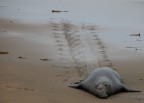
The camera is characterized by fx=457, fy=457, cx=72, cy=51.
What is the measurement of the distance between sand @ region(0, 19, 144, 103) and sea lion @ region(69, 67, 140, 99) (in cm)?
11

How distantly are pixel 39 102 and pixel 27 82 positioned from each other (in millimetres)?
1061

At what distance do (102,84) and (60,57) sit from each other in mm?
2221

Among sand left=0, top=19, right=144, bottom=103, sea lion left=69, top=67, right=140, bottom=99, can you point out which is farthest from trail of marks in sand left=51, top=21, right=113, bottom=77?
sea lion left=69, top=67, right=140, bottom=99

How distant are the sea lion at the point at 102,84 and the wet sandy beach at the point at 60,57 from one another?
11 cm

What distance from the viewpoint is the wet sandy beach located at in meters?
6.47

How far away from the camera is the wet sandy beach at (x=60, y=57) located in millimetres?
6469

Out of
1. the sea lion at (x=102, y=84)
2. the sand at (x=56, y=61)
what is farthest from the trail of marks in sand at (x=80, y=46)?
the sea lion at (x=102, y=84)

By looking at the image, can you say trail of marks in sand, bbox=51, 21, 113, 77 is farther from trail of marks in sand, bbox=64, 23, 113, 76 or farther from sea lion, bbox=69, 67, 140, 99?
sea lion, bbox=69, 67, 140, 99

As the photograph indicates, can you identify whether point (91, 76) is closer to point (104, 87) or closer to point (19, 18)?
point (104, 87)

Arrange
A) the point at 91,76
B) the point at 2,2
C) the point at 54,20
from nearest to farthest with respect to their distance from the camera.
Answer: the point at 91,76, the point at 54,20, the point at 2,2

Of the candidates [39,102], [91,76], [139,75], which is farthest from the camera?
[139,75]

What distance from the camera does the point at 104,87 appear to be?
259 inches

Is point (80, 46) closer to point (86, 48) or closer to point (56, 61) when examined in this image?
point (86, 48)

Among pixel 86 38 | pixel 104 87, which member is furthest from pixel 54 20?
pixel 104 87
